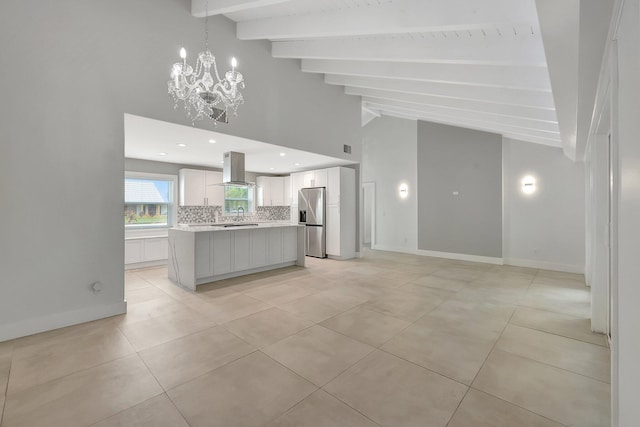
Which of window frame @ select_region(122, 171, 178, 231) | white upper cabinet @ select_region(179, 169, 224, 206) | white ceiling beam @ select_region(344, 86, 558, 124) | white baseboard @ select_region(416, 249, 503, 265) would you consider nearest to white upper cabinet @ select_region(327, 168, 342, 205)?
white ceiling beam @ select_region(344, 86, 558, 124)

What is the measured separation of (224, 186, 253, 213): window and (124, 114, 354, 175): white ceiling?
0.87 metres

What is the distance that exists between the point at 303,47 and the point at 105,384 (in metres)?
4.91

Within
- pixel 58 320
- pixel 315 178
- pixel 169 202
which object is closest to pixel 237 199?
pixel 169 202

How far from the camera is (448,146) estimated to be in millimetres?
7266

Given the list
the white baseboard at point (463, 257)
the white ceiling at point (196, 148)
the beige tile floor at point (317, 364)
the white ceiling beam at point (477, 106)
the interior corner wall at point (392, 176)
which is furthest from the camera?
the interior corner wall at point (392, 176)

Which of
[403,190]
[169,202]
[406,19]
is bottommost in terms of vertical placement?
[169,202]

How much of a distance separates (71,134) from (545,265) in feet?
28.3

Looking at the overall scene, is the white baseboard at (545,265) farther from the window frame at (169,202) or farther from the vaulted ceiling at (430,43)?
the window frame at (169,202)

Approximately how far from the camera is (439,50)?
3.25m

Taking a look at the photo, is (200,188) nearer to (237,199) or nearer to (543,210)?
(237,199)

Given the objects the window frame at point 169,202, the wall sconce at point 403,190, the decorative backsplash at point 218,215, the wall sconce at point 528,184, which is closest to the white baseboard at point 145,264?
the window frame at point 169,202

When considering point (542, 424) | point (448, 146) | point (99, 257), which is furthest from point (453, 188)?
point (99, 257)

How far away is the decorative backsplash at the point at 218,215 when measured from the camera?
706 centimetres

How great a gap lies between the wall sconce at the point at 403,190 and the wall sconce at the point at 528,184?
283 cm
